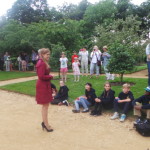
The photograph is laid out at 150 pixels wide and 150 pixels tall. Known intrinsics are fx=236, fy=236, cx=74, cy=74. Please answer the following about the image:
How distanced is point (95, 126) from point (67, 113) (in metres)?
1.52

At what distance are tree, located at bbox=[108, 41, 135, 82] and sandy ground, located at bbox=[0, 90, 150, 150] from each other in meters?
3.63

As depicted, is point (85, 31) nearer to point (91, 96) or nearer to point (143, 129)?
point (91, 96)

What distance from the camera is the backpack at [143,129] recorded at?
5.28 meters

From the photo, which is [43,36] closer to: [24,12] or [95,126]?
[95,126]

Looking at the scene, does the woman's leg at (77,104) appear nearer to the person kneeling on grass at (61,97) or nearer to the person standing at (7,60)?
the person kneeling on grass at (61,97)

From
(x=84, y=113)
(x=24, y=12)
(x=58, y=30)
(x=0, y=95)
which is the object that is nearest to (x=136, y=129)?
(x=84, y=113)

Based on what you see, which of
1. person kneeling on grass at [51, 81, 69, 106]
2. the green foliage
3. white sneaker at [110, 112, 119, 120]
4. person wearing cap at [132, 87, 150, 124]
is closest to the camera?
person wearing cap at [132, 87, 150, 124]

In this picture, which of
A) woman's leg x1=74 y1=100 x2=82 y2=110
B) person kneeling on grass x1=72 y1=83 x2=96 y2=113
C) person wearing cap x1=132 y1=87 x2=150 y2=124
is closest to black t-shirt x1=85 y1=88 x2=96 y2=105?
person kneeling on grass x1=72 y1=83 x2=96 y2=113

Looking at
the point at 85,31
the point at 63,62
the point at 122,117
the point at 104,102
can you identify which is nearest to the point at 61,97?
the point at 104,102

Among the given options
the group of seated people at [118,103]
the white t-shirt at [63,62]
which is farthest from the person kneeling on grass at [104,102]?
the white t-shirt at [63,62]

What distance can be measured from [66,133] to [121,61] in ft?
18.9

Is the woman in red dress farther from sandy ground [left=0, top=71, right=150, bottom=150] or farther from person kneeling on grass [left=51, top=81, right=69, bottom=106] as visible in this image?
person kneeling on grass [left=51, top=81, right=69, bottom=106]

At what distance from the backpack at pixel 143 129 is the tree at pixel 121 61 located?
201 inches

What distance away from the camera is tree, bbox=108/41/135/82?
10.4m
